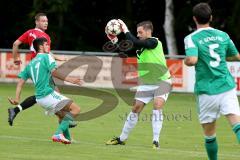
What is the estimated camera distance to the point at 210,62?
9.54 meters

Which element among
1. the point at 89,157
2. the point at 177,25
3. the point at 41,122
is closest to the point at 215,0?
the point at 177,25

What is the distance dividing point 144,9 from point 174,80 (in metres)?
11.5

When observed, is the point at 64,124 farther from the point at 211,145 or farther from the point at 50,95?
the point at 211,145

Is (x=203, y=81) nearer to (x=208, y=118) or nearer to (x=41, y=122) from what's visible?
(x=208, y=118)

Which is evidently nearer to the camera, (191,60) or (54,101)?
(191,60)

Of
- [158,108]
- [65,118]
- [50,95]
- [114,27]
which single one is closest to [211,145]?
[158,108]

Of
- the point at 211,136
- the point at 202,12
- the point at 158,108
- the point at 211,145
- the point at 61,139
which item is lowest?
the point at 61,139

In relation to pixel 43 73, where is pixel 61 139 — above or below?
below

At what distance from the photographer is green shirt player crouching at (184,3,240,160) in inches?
371

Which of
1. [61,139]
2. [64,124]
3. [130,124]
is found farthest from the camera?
[130,124]

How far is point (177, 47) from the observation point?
3525 cm

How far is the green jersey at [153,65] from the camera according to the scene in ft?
43.4

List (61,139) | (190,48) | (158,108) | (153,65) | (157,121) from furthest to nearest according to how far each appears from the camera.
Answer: (153,65) → (158,108) → (157,121) → (61,139) → (190,48)

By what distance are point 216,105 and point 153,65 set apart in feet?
12.8
